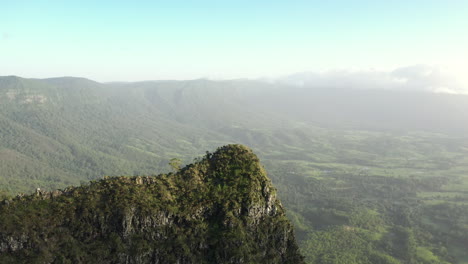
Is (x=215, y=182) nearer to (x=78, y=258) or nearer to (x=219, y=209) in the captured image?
(x=219, y=209)

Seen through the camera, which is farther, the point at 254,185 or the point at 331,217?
the point at 331,217

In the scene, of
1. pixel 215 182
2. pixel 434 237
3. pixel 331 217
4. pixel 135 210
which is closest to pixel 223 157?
pixel 215 182

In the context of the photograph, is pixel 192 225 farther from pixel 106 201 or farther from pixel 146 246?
pixel 106 201

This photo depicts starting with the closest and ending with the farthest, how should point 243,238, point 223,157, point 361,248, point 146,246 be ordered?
point 146,246, point 243,238, point 223,157, point 361,248

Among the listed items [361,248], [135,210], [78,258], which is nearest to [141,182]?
[135,210]

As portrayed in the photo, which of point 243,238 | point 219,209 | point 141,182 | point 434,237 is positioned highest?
point 141,182

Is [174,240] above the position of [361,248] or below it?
above

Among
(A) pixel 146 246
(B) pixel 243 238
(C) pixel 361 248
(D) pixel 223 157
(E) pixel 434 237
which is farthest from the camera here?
(E) pixel 434 237
